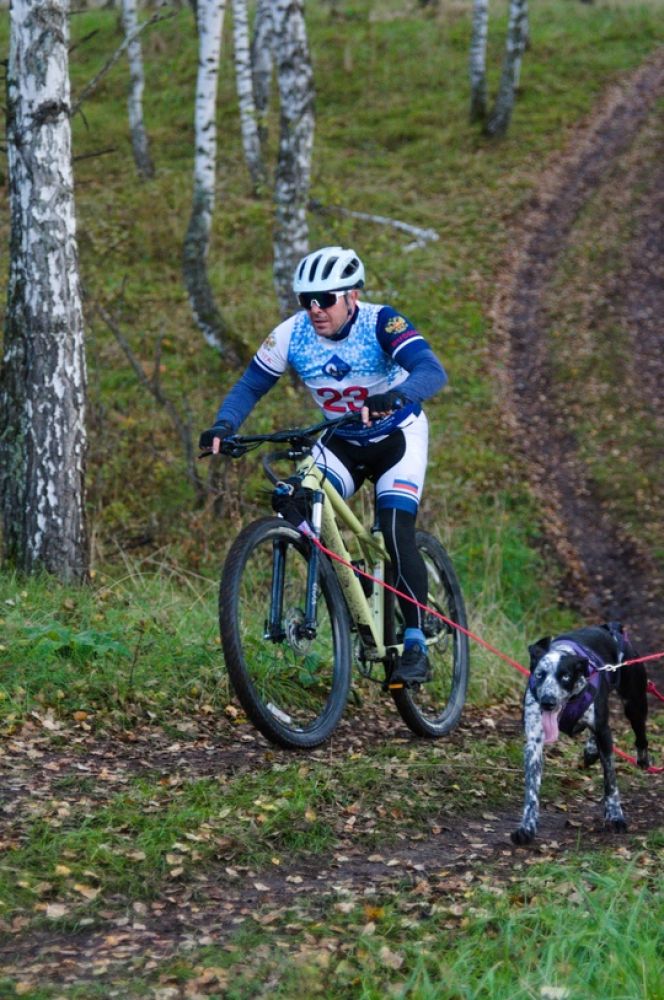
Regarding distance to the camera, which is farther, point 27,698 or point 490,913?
point 27,698

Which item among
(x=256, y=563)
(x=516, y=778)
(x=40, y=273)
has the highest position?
(x=40, y=273)

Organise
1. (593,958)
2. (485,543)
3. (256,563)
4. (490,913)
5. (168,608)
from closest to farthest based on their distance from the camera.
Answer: (593,958) → (490,913) → (256,563) → (168,608) → (485,543)

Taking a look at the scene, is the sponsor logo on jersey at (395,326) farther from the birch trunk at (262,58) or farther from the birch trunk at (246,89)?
the birch trunk at (262,58)

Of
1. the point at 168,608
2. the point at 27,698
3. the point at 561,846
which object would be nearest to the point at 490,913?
the point at 561,846

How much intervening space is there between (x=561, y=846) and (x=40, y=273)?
16.9 ft

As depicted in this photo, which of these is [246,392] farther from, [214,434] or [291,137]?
[291,137]

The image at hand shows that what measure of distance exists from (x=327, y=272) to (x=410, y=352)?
1.97 feet

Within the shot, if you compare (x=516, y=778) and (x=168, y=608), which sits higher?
(x=168, y=608)

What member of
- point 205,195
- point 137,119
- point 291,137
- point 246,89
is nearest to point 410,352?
point 291,137

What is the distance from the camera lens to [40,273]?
812 cm

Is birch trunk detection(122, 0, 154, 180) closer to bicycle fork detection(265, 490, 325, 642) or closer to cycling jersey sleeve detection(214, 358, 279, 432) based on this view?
cycling jersey sleeve detection(214, 358, 279, 432)

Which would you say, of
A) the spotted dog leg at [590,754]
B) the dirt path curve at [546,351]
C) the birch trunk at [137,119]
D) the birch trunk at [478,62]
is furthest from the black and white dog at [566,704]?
the birch trunk at [478,62]

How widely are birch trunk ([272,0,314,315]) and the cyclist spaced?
875cm

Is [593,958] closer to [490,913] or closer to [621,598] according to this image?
[490,913]
